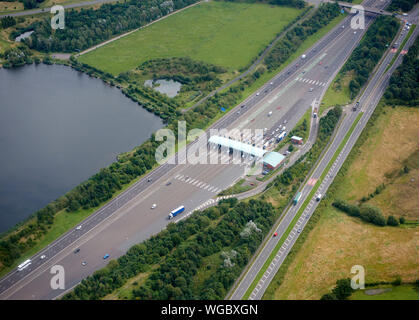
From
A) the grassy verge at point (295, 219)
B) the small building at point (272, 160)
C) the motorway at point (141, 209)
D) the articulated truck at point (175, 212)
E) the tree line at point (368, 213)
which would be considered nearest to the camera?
the grassy verge at point (295, 219)

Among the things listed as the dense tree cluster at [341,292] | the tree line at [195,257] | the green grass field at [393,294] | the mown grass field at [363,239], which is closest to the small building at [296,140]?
the mown grass field at [363,239]

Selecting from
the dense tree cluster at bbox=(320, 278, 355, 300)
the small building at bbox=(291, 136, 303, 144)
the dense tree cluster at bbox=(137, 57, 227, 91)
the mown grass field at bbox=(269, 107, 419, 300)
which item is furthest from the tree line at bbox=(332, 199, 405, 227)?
the dense tree cluster at bbox=(137, 57, 227, 91)

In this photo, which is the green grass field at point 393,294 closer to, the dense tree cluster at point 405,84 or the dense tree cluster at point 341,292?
the dense tree cluster at point 341,292

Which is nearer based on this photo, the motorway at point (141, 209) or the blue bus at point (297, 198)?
the motorway at point (141, 209)

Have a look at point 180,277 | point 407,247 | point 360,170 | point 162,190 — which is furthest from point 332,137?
point 180,277

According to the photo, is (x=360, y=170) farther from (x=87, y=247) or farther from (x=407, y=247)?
(x=87, y=247)

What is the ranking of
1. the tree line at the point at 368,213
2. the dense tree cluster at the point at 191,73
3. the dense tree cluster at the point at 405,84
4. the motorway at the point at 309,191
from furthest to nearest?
the dense tree cluster at the point at 191,73, the dense tree cluster at the point at 405,84, the tree line at the point at 368,213, the motorway at the point at 309,191

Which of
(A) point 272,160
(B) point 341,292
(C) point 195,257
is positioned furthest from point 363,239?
(C) point 195,257

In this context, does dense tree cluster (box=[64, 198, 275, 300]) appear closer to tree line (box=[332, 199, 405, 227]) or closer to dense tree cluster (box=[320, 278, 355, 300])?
dense tree cluster (box=[320, 278, 355, 300])
